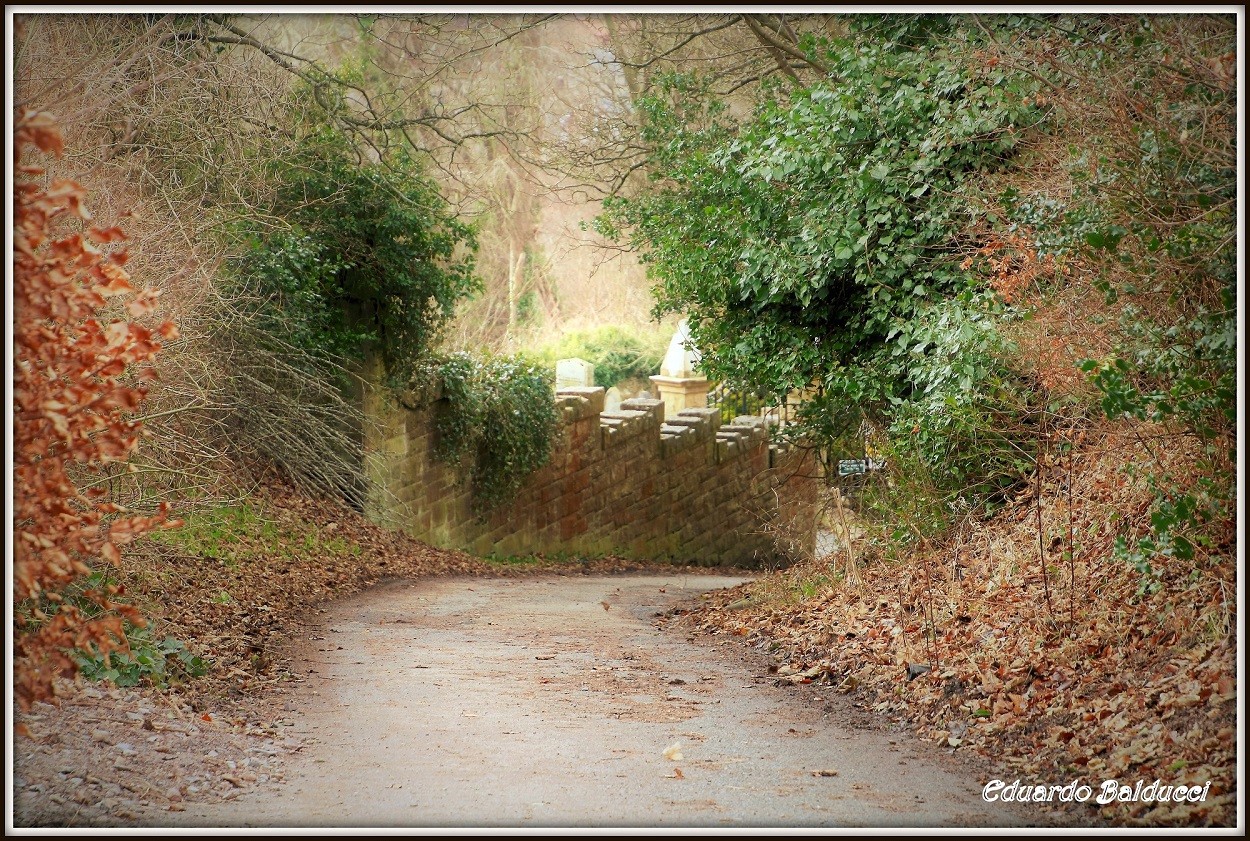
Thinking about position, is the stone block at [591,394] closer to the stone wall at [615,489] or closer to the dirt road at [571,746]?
the stone wall at [615,489]

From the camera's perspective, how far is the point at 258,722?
5.38 m

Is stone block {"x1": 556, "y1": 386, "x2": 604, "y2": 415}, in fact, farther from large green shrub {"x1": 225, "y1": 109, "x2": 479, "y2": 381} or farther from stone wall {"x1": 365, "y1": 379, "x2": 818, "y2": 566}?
large green shrub {"x1": 225, "y1": 109, "x2": 479, "y2": 381}

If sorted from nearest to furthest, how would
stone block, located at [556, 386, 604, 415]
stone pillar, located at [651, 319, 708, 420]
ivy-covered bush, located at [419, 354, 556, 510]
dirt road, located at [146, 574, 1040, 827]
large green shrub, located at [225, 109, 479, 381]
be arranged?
dirt road, located at [146, 574, 1040, 827], large green shrub, located at [225, 109, 479, 381], ivy-covered bush, located at [419, 354, 556, 510], stone block, located at [556, 386, 604, 415], stone pillar, located at [651, 319, 708, 420]

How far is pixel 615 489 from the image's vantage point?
16.9 metres

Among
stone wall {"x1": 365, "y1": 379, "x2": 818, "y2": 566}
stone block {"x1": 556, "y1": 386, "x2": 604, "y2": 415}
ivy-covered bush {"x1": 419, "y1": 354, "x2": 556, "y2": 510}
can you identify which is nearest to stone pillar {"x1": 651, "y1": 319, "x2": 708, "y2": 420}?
stone wall {"x1": 365, "y1": 379, "x2": 818, "y2": 566}

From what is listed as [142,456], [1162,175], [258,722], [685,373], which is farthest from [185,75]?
[685,373]

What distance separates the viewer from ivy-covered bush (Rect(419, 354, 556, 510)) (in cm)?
1386

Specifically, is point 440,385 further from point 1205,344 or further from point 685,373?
point 1205,344

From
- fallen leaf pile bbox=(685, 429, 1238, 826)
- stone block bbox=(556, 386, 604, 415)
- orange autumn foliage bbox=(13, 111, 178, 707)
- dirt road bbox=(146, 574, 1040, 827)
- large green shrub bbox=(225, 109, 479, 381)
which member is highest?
large green shrub bbox=(225, 109, 479, 381)

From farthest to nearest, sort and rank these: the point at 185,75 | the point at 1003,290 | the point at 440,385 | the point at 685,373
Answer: the point at 685,373, the point at 440,385, the point at 185,75, the point at 1003,290

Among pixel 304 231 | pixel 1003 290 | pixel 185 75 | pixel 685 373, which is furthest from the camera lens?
pixel 685 373

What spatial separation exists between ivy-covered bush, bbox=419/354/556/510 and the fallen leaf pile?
6.68 meters

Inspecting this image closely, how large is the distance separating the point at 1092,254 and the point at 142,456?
5.42m

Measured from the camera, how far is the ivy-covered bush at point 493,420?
13859mm
